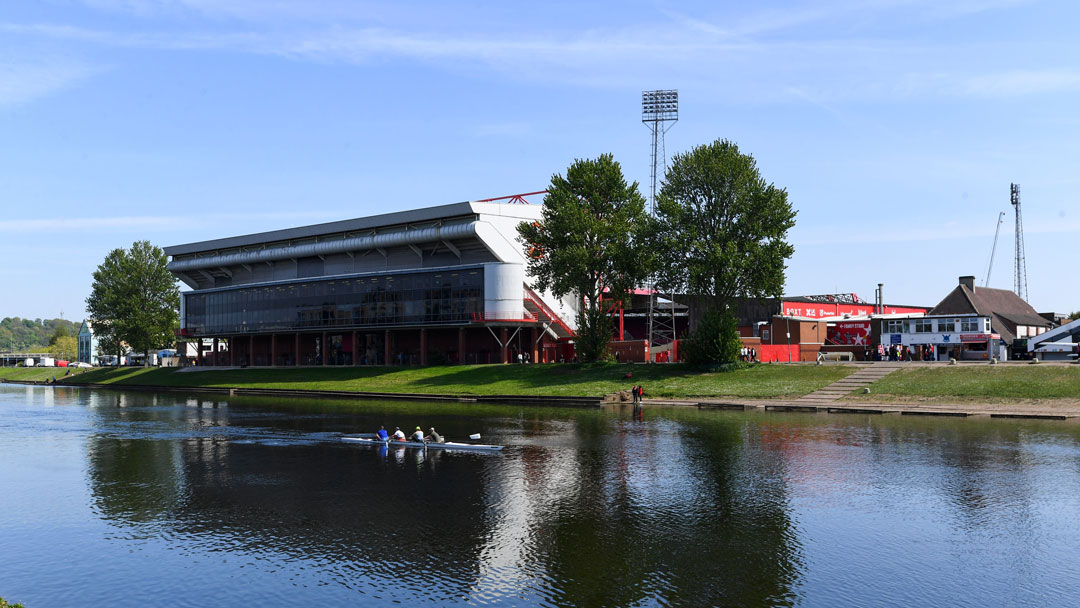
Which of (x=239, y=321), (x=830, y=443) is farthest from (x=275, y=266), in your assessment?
(x=830, y=443)

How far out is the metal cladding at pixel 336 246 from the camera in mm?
106188

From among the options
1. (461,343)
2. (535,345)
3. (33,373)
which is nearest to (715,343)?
(535,345)

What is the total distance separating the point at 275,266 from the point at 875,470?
369 ft

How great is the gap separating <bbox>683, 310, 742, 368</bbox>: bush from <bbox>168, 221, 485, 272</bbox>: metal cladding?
34.1 m

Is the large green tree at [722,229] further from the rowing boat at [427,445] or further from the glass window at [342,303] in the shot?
the rowing boat at [427,445]

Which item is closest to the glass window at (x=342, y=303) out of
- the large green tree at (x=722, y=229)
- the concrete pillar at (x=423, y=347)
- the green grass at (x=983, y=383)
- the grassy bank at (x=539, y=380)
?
the concrete pillar at (x=423, y=347)

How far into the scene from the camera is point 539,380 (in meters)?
87.4

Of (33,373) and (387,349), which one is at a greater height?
(387,349)

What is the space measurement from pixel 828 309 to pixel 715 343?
38.4m

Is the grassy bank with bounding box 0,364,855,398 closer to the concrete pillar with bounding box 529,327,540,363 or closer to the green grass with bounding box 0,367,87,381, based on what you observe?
the concrete pillar with bounding box 529,327,540,363

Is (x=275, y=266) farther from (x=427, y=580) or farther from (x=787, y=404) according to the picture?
(x=427, y=580)

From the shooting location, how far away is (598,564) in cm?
2288

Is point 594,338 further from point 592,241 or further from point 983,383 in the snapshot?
point 983,383

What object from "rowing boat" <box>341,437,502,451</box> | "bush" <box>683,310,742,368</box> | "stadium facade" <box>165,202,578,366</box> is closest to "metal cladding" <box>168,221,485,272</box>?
"stadium facade" <box>165,202,578,366</box>
